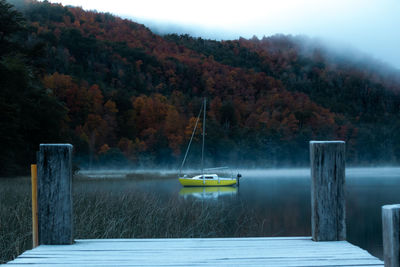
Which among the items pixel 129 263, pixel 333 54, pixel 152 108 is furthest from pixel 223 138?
pixel 129 263

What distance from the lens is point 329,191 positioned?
2.82 m

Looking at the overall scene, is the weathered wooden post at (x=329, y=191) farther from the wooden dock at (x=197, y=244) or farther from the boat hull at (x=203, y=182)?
the boat hull at (x=203, y=182)

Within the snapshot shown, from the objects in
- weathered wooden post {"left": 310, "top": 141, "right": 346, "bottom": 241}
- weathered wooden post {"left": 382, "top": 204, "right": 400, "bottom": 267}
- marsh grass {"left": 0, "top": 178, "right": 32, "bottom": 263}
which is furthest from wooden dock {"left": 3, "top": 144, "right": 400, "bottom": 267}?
marsh grass {"left": 0, "top": 178, "right": 32, "bottom": 263}

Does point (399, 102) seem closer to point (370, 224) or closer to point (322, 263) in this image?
point (370, 224)

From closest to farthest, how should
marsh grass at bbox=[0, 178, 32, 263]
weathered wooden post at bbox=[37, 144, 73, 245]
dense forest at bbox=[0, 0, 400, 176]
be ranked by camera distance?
1. weathered wooden post at bbox=[37, 144, 73, 245]
2. marsh grass at bbox=[0, 178, 32, 263]
3. dense forest at bbox=[0, 0, 400, 176]

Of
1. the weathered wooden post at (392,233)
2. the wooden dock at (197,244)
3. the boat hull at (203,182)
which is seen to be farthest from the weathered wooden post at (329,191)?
the boat hull at (203,182)

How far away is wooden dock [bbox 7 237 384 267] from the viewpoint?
232 cm

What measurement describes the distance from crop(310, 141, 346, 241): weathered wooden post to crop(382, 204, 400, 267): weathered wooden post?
138 cm

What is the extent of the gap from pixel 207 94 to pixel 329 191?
5614cm

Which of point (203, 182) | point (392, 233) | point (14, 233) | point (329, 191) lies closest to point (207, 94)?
point (203, 182)

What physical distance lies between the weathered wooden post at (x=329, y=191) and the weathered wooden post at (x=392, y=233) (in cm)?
138

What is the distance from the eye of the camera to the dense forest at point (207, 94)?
47812 mm

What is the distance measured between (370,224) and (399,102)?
2234 inches

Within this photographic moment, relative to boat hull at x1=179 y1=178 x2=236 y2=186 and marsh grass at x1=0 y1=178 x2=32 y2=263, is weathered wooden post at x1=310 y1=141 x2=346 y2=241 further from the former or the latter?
boat hull at x1=179 y1=178 x2=236 y2=186
